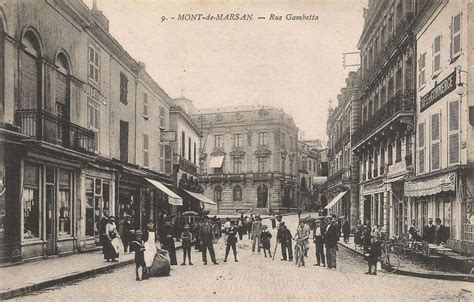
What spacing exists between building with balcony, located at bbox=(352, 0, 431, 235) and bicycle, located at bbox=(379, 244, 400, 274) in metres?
5.34

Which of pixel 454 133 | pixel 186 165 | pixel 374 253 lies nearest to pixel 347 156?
pixel 186 165

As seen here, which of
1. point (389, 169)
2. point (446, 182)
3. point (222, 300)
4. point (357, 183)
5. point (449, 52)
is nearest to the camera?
point (222, 300)

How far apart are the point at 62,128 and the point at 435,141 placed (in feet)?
35.8

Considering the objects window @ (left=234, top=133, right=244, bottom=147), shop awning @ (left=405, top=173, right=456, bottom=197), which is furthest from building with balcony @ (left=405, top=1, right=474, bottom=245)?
window @ (left=234, top=133, right=244, bottom=147)

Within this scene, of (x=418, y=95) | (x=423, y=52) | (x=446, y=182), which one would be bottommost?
(x=446, y=182)

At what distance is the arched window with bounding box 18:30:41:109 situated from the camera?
568 inches

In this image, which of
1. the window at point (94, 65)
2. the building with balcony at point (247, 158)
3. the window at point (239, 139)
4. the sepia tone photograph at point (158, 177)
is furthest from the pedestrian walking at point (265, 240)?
the window at point (239, 139)

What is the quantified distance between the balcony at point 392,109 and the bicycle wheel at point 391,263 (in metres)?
6.75

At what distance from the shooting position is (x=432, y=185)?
1550 cm

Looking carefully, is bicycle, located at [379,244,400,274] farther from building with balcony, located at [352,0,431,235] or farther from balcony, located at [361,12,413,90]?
balcony, located at [361,12,413,90]

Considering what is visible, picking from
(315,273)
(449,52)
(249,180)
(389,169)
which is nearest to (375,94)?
(389,169)

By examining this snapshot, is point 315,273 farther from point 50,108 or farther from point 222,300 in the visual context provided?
point 50,108

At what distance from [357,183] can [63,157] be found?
73.3ft

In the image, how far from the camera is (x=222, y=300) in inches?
383
